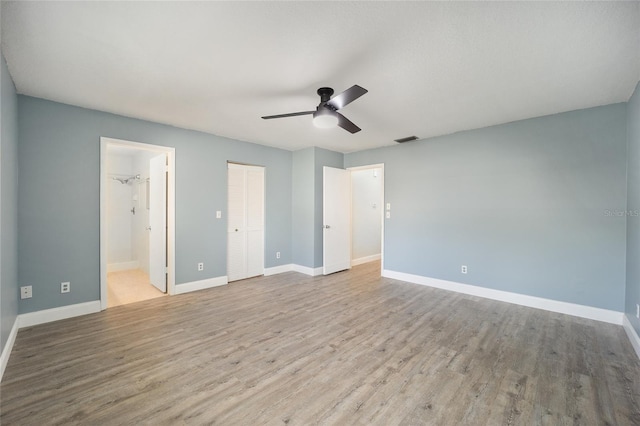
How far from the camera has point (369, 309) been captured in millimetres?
3432

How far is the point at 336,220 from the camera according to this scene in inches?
216

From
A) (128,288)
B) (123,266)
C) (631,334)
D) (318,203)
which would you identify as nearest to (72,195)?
(128,288)

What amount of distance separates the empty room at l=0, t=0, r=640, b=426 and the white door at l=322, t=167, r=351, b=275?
114 mm

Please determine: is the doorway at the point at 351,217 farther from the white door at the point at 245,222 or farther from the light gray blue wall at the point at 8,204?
the light gray blue wall at the point at 8,204

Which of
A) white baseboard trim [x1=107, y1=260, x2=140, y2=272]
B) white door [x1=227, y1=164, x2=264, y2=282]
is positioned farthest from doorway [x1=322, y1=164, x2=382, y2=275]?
white baseboard trim [x1=107, y1=260, x2=140, y2=272]

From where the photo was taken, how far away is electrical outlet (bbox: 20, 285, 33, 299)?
286cm

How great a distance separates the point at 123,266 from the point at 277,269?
11.2 ft

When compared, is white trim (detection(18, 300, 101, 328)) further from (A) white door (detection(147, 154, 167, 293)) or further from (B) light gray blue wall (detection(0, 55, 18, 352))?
(A) white door (detection(147, 154, 167, 293))

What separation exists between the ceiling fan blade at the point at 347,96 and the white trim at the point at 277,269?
3.64 meters

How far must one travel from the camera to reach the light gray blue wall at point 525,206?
121 inches

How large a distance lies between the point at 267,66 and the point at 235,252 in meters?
3.38

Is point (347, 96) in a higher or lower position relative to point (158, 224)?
higher

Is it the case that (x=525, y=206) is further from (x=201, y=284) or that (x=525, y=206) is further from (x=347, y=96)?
(x=201, y=284)

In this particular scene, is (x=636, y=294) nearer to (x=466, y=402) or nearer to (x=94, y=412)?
(x=466, y=402)
